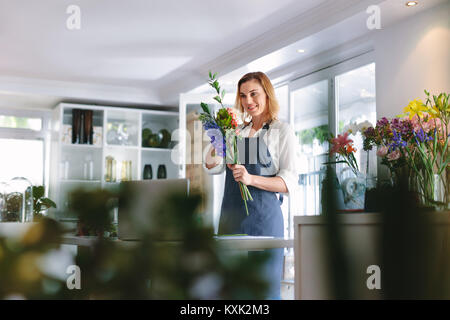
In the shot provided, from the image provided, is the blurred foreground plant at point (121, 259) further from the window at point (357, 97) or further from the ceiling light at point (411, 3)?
the window at point (357, 97)

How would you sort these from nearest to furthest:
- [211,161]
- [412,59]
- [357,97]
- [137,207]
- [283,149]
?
[137,207]
[211,161]
[283,149]
[412,59]
[357,97]

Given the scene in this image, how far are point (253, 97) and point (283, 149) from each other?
0.26 metres

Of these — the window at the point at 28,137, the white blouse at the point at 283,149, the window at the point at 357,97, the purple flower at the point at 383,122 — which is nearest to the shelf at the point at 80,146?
the window at the point at 28,137

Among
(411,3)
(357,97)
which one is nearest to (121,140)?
(357,97)

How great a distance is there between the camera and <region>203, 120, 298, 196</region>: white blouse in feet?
6.44

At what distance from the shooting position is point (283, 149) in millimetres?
2020

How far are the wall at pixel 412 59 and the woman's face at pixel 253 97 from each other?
1.71 metres

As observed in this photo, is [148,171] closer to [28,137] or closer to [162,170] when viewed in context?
[162,170]

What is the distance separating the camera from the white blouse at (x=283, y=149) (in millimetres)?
1962

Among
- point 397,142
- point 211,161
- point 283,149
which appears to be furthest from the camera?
point 283,149

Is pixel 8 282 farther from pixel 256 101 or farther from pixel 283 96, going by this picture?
pixel 283 96

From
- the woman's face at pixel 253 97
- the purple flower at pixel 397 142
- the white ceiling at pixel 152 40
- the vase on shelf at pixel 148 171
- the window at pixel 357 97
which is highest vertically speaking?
the white ceiling at pixel 152 40

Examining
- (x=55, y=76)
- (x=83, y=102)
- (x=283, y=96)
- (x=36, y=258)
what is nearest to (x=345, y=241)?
(x=36, y=258)
